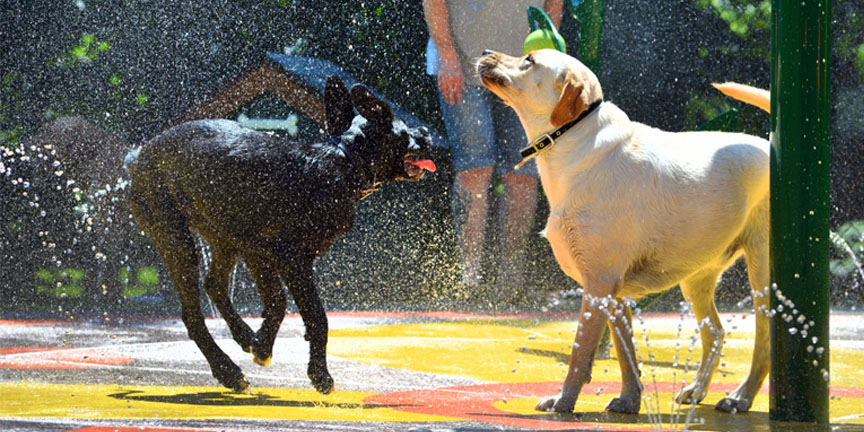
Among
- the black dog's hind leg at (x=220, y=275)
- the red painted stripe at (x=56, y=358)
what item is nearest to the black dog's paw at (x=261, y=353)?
the black dog's hind leg at (x=220, y=275)

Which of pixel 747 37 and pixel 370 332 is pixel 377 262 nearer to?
pixel 370 332

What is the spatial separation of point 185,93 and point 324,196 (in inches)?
230

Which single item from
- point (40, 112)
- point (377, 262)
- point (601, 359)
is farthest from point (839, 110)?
point (40, 112)

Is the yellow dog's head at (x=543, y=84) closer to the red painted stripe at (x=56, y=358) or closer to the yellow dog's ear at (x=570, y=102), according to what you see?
the yellow dog's ear at (x=570, y=102)

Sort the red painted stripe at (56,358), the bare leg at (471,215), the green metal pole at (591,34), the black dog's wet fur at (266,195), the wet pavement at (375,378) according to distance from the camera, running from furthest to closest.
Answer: the bare leg at (471,215), the green metal pole at (591,34), the red painted stripe at (56,358), the black dog's wet fur at (266,195), the wet pavement at (375,378)

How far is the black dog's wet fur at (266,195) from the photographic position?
3709mm

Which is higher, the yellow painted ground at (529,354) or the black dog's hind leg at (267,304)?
the black dog's hind leg at (267,304)

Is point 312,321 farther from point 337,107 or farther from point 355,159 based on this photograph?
point 337,107

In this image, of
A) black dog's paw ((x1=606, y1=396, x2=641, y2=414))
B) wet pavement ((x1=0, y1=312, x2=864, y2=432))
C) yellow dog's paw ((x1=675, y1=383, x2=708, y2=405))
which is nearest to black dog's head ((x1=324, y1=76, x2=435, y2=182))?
wet pavement ((x1=0, y1=312, x2=864, y2=432))

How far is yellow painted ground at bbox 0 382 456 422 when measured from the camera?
10.0 feet

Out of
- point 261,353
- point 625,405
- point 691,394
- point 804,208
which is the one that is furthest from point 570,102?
point 261,353

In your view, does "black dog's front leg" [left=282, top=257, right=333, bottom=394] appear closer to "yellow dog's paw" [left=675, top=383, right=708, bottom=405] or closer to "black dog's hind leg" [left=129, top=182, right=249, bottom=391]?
"black dog's hind leg" [left=129, top=182, right=249, bottom=391]

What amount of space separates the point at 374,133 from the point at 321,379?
957 millimetres

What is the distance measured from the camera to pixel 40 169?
9.22 m
